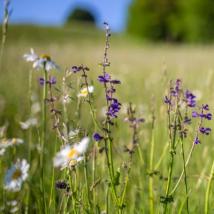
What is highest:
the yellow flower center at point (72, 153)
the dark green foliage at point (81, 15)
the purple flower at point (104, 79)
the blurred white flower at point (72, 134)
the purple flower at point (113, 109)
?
the purple flower at point (104, 79)

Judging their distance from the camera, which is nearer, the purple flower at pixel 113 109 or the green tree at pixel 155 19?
the purple flower at pixel 113 109

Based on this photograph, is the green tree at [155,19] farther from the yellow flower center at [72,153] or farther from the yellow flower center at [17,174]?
the yellow flower center at [72,153]

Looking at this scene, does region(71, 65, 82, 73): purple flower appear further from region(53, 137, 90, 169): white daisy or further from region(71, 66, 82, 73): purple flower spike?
region(53, 137, 90, 169): white daisy

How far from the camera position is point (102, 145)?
2.89m

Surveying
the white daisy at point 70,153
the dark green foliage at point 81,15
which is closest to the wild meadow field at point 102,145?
the white daisy at point 70,153

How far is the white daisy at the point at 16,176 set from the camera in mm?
1107

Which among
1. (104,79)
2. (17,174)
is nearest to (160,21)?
(104,79)

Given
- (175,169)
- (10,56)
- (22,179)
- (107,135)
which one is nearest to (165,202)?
(107,135)

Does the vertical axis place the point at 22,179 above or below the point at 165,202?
above

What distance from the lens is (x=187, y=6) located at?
Answer: 1040 inches

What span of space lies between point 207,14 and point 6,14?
2615 centimetres

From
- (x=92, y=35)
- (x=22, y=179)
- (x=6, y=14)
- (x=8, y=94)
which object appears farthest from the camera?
(x=92, y=35)

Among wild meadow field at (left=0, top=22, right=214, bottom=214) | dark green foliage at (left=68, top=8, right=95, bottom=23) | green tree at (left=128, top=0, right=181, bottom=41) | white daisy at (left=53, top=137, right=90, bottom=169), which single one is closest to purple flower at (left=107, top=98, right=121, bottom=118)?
wild meadow field at (left=0, top=22, right=214, bottom=214)

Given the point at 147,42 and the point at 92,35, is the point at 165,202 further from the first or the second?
the point at 92,35
